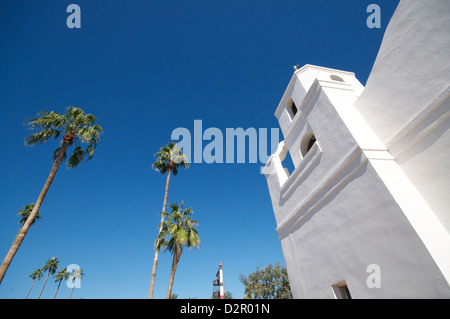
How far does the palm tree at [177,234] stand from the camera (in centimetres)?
1384

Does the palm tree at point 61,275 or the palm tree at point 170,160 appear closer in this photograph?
the palm tree at point 170,160

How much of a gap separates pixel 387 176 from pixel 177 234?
1318cm

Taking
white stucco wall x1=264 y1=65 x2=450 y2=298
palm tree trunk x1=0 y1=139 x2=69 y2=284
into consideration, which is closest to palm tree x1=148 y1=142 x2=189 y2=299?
palm tree trunk x1=0 y1=139 x2=69 y2=284

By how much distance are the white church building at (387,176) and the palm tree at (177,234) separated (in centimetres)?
863

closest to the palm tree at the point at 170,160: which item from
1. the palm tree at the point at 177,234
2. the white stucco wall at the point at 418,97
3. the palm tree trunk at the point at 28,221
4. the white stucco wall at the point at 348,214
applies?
the palm tree at the point at 177,234

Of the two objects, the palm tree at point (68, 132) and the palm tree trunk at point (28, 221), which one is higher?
the palm tree at point (68, 132)

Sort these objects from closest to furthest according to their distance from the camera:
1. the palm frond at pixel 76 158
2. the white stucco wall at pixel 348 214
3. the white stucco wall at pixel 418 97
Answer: the white stucco wall at pixel 348 214 < the white stucco wall at pixel 418 97 < the palm frond at pixel 76 158

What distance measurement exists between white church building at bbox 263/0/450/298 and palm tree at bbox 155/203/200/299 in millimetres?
8627

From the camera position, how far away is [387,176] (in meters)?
4.90

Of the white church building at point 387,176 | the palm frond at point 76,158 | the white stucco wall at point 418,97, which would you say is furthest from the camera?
the palm frond at point 76,158

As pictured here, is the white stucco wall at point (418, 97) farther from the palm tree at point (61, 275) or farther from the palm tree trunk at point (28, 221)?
the palm tree at point (61, 275)

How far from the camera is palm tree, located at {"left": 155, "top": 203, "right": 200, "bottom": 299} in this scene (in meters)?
13.8

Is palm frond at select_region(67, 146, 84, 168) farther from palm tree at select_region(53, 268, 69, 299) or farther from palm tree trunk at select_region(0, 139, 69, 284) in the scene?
palm tree at select_region(53, 268, 69, 299)
